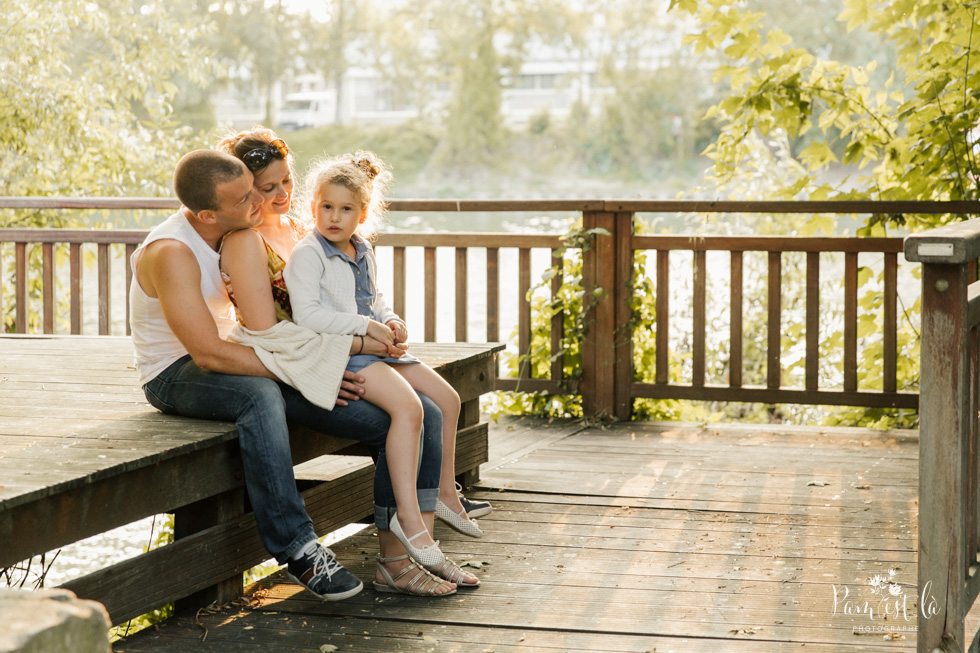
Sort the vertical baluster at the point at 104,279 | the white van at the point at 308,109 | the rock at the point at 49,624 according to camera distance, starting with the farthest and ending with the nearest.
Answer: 1. the white van at the point at 308,109
2. the vertical baluster at the point at 104,279
3. the rock at the point at 49,624

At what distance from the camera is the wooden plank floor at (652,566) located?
222 centimetres

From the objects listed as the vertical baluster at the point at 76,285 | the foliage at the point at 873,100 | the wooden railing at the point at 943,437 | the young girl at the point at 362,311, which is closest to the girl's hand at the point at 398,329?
the young girl at the point at 362,311

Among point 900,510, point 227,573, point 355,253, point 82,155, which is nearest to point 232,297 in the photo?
point 355,253

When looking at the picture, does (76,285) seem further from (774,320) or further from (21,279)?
(774,320)

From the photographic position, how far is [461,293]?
15.7ft

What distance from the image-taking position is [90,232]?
16.1 feet

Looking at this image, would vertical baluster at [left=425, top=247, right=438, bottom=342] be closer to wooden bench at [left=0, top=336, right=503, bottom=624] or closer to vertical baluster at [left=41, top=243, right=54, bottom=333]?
wooden bench at [left=0, top=336, right=503, bottom=624]

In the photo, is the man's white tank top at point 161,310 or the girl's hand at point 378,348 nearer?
the man's white tank top at point 161,310

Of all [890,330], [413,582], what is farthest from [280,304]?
[890,330]

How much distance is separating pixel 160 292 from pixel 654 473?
203cm

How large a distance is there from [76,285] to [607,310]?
2672 millimetres

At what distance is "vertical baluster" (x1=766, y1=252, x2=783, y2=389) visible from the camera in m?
4.41

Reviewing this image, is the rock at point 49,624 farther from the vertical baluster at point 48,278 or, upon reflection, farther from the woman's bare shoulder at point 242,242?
the vertical baluster at point 48,278

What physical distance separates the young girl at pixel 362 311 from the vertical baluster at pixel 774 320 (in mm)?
2160
